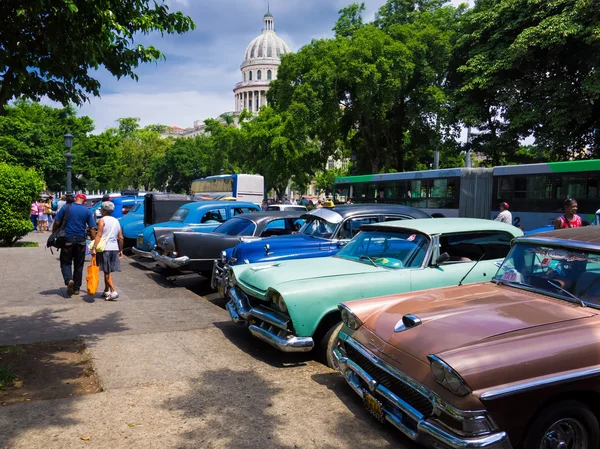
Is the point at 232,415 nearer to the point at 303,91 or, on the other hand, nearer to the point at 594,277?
the point at 594,277

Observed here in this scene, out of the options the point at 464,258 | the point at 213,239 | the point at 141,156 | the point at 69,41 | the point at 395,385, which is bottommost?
the point at 395,385

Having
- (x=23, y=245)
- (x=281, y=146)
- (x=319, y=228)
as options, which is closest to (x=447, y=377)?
(x=319, y=228)

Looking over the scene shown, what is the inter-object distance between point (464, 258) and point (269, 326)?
244cm

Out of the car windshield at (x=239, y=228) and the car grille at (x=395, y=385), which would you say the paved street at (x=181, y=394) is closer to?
the car grille at (x=395, y=385)

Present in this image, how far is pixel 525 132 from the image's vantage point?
2292 centimetres

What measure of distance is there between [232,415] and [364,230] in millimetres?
3105

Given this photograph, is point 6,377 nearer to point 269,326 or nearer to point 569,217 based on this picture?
point 269,326

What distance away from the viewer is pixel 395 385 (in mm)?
3389

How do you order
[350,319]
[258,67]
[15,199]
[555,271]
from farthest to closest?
[258,67] < [15,199] < [350,319] < [555,271]

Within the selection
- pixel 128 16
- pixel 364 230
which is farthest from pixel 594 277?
pixel 128 16

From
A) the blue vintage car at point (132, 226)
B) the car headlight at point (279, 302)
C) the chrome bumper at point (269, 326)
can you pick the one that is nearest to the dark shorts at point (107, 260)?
the chrome bumper at point (269, 326)

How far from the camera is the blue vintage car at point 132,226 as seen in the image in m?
14.4

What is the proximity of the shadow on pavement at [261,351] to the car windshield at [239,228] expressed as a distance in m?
3.00

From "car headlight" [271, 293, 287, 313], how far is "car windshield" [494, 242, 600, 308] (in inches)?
81.4
